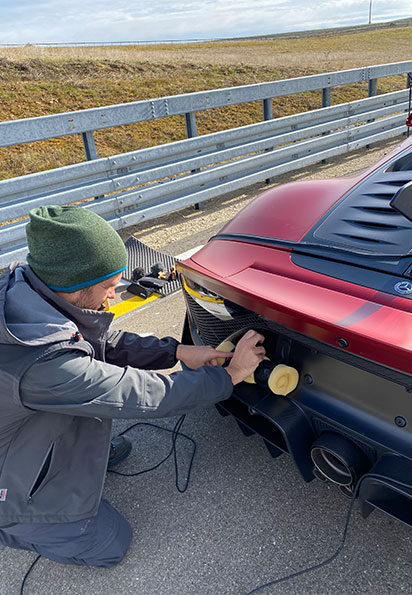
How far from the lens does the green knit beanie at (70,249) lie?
1780 millimetres

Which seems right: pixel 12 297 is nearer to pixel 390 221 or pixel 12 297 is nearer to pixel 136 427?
pixel 136 427

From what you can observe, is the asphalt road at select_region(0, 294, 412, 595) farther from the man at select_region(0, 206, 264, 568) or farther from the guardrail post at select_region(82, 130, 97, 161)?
the guardrail post at select_region(82, 130, 97, 161)

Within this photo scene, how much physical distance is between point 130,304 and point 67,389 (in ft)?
8.02

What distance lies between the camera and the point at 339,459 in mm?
1746

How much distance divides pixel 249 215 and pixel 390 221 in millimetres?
728

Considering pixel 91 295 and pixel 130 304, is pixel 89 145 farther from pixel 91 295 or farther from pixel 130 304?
pixel 91 295

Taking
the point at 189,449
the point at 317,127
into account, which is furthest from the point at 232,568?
the point at 317,127

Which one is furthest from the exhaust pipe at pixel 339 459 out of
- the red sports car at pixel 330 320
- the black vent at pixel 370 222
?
the black vent at pixel 370 222

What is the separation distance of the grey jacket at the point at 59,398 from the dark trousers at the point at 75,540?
0.21ft

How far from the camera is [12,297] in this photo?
5.87 ft

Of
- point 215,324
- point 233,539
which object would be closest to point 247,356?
point 215,324

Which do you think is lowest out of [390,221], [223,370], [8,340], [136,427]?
[136,427]

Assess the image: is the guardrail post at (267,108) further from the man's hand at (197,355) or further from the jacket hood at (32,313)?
the jacket hood at (32,313)

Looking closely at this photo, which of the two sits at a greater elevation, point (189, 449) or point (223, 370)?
point (223, 370)
